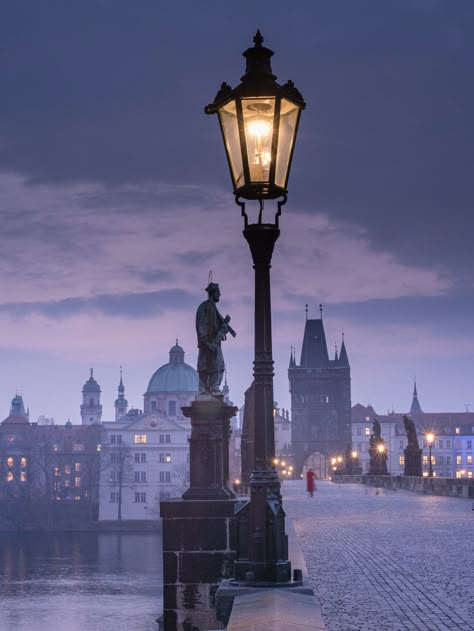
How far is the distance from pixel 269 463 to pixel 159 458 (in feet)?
399

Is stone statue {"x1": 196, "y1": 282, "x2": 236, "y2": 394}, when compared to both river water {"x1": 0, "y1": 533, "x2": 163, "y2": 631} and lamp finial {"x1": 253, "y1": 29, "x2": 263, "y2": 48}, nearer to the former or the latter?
lamp finial {"x1": 253, "y1": 29, "x2": 263, "y2": 48}

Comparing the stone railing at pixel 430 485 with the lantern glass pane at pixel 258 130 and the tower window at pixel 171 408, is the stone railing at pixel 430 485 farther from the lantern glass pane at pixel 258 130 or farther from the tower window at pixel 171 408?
the tower window at pixel 171 408

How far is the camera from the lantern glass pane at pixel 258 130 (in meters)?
7.82

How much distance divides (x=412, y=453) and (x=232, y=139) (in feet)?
155

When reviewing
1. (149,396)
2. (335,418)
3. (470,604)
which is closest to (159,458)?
(149,396)

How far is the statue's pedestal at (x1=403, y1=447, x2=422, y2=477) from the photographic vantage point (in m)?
53.1

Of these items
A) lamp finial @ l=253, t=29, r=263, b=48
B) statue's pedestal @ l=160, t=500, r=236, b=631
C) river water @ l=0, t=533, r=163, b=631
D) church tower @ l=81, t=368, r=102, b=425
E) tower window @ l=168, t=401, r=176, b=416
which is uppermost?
church tower @ l=81, t=368, r=102, b=425

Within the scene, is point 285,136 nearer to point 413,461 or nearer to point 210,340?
point 210,340

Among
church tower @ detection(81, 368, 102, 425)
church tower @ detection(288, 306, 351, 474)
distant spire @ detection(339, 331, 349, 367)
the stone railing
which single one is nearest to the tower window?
church tower @ detection(288, 306, 351, 474)

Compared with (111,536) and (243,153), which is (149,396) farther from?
(243,153)

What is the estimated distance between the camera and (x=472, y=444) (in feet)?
553

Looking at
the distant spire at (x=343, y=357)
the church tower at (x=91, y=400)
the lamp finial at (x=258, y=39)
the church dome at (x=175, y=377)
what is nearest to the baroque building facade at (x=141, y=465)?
the church dome at (x=175, y=377)

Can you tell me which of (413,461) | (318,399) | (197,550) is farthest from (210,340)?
(318,399)

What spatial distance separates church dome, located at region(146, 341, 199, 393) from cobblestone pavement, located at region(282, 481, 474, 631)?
413ft
